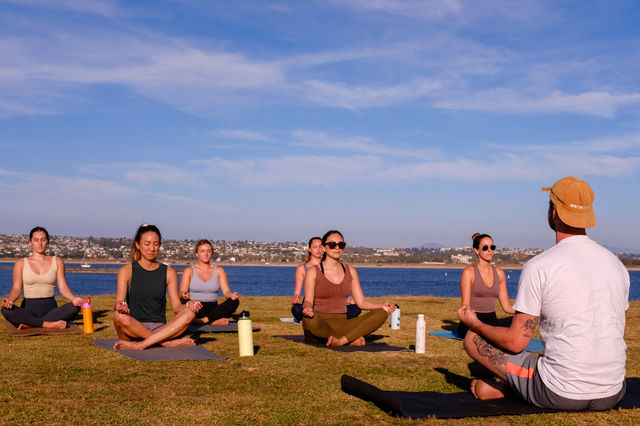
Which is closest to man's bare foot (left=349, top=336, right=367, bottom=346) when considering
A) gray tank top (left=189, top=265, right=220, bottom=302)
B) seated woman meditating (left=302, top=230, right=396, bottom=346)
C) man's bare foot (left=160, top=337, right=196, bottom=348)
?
seated woman meditating (left=302, top=230, right=396, bottom=346)

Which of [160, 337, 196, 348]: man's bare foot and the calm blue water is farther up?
[160, 337, 196, 348]: man's bare foot

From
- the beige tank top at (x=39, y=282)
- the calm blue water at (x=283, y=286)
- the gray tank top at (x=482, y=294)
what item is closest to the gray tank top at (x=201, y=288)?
the beige tank top at (x=39, y=282)

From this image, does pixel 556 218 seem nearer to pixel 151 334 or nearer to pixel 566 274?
pixel 566 274

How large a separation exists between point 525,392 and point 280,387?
228cm

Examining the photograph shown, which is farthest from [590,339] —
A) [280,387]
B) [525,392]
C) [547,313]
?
[280,387]

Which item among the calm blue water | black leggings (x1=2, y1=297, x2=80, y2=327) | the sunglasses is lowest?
the calm blue water

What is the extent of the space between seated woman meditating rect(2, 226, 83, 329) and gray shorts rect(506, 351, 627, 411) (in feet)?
23.8

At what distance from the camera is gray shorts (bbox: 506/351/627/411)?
4.61 metres

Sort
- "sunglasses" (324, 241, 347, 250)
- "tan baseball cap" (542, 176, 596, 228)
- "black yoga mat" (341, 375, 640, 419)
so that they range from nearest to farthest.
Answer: "tan baseball cap" (542, 176, 596, 228) < "black yoga mat" (341, 375, 640, 419) < "sunglasses" (324, 241, 347, 250)

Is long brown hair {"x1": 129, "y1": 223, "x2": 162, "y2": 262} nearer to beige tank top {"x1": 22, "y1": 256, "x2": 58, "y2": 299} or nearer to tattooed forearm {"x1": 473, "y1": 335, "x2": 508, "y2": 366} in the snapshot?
beige tank top {"x1": 22, "y1": 256, "x2": 58, "y2": 299}

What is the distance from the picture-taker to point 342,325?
348 inches

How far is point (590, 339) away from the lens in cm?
435

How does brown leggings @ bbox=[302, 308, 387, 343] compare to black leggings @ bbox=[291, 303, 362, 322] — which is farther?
black leggings @ bbox=[291, 303, 362, 322]

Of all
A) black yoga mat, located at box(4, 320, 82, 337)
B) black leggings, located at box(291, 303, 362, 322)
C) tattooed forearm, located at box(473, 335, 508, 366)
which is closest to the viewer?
tattooed forearm, located at box(473, 335, 508, 366)
